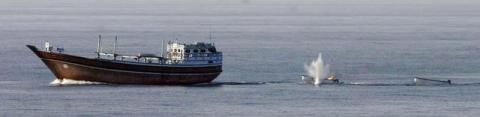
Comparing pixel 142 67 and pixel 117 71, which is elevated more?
pixel 142 67

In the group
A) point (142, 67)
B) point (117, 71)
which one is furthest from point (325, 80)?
point (117, 71)

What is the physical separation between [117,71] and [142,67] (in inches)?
102

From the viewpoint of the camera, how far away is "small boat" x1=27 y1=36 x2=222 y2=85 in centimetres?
14575

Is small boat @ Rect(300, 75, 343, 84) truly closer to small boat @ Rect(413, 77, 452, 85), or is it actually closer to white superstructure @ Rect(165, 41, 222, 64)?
small boat @ Rect(413, 77, 452, 85)

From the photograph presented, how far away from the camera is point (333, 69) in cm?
18200

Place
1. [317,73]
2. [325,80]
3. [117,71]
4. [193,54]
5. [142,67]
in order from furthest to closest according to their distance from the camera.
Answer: [317,73], [325,80], [193,54], [117,71], [142,67]

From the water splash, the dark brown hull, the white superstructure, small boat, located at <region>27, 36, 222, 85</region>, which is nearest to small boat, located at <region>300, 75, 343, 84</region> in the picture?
the water splash

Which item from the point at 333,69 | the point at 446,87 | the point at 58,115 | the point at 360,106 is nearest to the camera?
the point at 58,115

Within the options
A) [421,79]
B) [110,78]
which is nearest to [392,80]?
[421,79]

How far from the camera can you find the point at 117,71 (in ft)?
479

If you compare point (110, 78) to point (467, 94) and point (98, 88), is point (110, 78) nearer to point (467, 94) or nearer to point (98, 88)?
point (98, 88)

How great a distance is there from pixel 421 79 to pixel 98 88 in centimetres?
3488

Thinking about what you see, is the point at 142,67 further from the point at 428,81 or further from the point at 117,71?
the point at 428,81

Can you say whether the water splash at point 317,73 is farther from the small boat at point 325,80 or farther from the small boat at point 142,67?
the small boat at point 142,67
